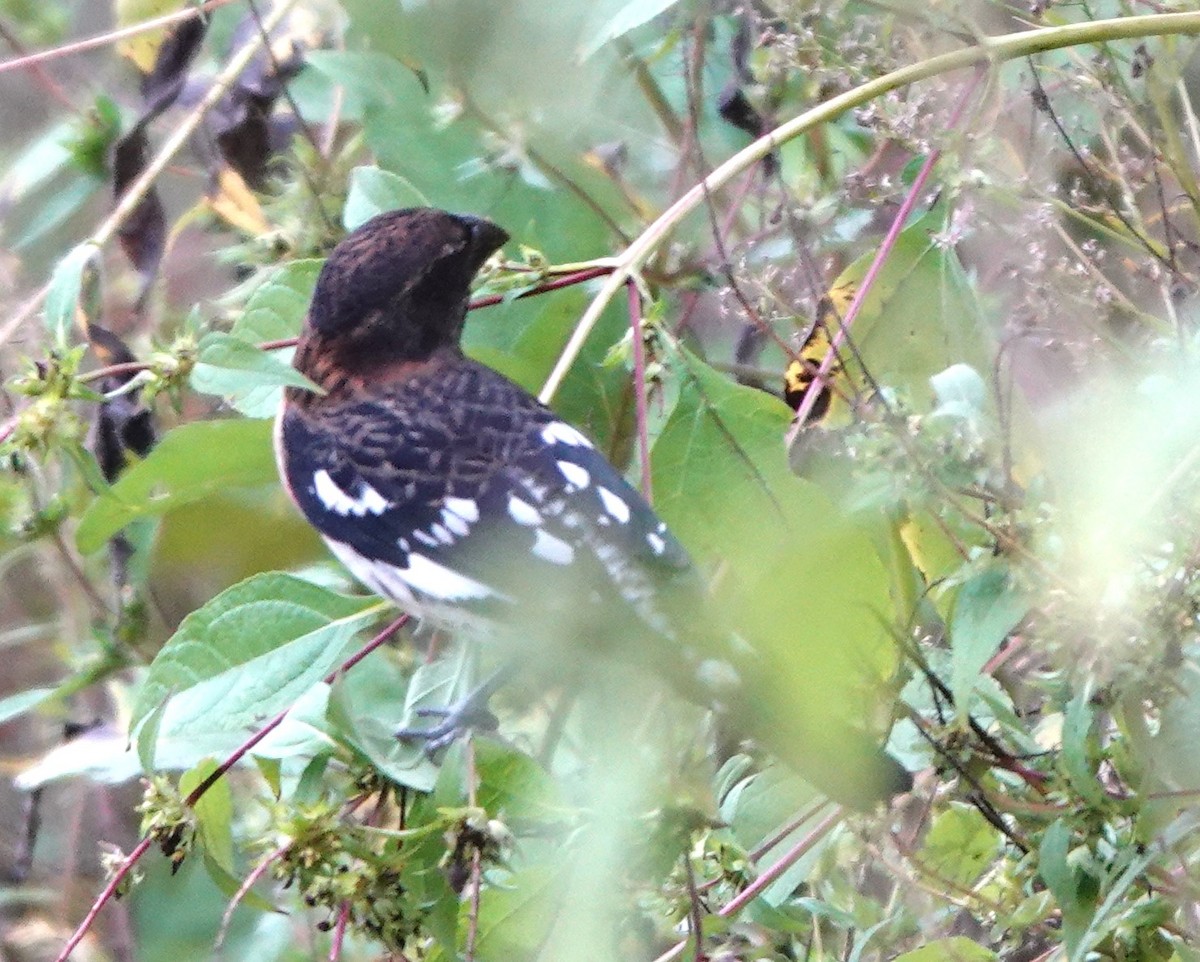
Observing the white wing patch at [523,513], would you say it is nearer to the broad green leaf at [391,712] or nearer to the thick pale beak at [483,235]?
the broad green leaf at [391,712]

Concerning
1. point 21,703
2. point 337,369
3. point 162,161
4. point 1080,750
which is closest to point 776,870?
point 1080,750

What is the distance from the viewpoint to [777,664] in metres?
1.15

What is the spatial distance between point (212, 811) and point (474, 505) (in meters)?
0.47

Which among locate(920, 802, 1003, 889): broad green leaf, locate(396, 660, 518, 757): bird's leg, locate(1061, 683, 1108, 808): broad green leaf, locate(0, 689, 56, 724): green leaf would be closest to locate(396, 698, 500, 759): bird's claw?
locate(396, 660, 518, 757): bird's leg

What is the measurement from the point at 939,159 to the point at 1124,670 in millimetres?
788

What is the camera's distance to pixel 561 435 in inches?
68.9

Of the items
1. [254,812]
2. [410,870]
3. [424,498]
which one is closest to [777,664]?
[410,870]

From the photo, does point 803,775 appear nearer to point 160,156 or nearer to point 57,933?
point 160,156

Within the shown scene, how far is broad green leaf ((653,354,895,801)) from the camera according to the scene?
1.09 metres

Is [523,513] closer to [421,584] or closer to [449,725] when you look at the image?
[421,584]

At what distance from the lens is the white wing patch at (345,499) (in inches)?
71.3

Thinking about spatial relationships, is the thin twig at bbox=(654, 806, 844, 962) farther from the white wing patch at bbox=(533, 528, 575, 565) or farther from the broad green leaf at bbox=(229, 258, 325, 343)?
the broad green leaf at bbox=(229, 258, 325, 343)

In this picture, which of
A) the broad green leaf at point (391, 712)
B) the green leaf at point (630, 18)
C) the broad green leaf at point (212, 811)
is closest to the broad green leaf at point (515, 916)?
the broad green leaf at point (391, 712)

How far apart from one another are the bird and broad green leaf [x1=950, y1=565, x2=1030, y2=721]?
0.14 metres
